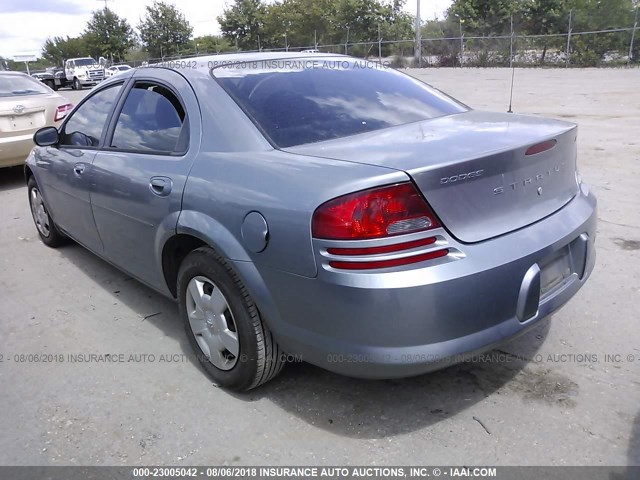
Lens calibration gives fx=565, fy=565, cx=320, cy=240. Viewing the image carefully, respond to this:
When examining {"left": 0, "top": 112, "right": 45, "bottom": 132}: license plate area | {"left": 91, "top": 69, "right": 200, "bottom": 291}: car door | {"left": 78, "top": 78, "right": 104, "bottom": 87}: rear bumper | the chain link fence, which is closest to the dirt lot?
{"left": 91, "top": 69, "right": 200, "bottom": 291}: car door

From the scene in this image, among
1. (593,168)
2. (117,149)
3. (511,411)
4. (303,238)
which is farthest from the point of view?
(593,168)

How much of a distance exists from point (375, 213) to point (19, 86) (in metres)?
7.84

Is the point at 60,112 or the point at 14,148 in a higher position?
the point at 60,112

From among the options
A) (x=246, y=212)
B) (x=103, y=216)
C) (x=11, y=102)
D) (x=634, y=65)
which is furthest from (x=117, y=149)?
(x=634, y=65)

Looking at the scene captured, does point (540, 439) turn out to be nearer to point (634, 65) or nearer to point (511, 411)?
point (511, 411)

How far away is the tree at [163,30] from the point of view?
194ft

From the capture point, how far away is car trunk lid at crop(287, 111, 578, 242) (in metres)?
2.21

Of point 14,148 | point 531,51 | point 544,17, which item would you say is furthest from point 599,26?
point 14,148

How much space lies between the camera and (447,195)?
2213mm

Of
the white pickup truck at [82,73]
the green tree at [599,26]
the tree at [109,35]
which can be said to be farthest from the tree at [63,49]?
the green tree at [599,26]

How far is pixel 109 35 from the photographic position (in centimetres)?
6097

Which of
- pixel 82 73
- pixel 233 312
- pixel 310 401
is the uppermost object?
pixel 82 73

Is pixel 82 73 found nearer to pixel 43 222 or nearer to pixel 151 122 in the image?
pixel 43 222

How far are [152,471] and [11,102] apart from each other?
264 inches
